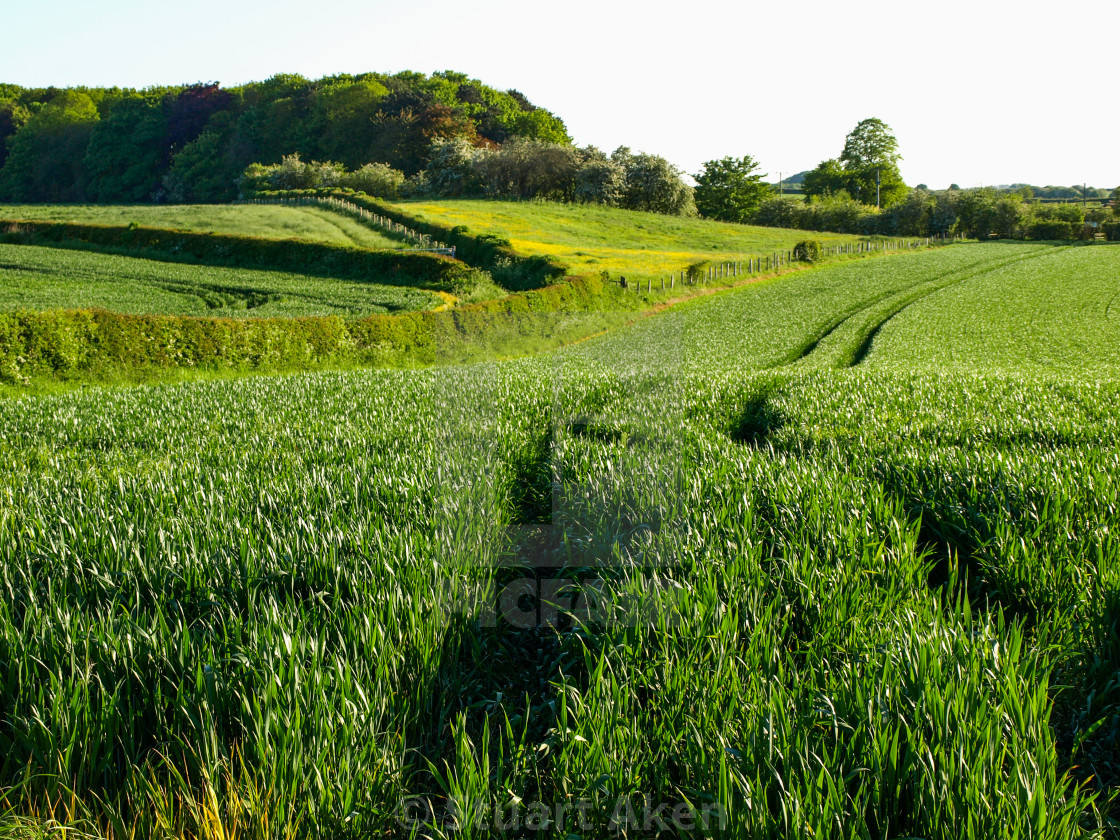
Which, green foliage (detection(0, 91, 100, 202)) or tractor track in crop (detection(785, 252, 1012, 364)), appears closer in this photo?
tractor track in crop (detection(785, 252, 1012, 364))

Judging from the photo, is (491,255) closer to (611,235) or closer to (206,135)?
(611,235)

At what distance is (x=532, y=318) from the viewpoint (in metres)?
26.5

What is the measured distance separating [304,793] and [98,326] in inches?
796

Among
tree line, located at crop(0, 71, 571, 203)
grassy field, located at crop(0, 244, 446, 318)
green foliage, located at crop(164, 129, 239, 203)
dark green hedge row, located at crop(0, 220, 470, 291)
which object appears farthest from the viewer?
tree line, located at crop(0, 71, 571, 203)

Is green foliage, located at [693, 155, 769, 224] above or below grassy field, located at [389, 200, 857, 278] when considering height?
above

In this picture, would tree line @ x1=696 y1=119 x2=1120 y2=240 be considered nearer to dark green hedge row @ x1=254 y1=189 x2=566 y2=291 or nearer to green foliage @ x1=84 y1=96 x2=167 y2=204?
dark green hedge row @ x1=254 y1=189 x2=566 y2=291

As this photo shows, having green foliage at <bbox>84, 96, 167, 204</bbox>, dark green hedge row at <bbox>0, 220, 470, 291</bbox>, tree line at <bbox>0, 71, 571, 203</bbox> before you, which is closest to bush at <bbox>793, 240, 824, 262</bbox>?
dark green hedge row at <bbox>0, 220, 470, 291</bbox>

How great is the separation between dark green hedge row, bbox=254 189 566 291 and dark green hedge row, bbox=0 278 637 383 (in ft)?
35.4

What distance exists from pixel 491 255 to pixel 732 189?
60034mm

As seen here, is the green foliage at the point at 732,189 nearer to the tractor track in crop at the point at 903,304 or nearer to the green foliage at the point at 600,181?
the green foliage at the point at 600,181

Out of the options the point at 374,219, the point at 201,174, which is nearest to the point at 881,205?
the point at 374,219

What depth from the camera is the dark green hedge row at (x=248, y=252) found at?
39906 millimetres

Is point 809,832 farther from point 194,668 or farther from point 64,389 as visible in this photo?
point 64,389

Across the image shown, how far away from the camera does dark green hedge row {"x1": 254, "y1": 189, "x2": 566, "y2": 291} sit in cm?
3831
